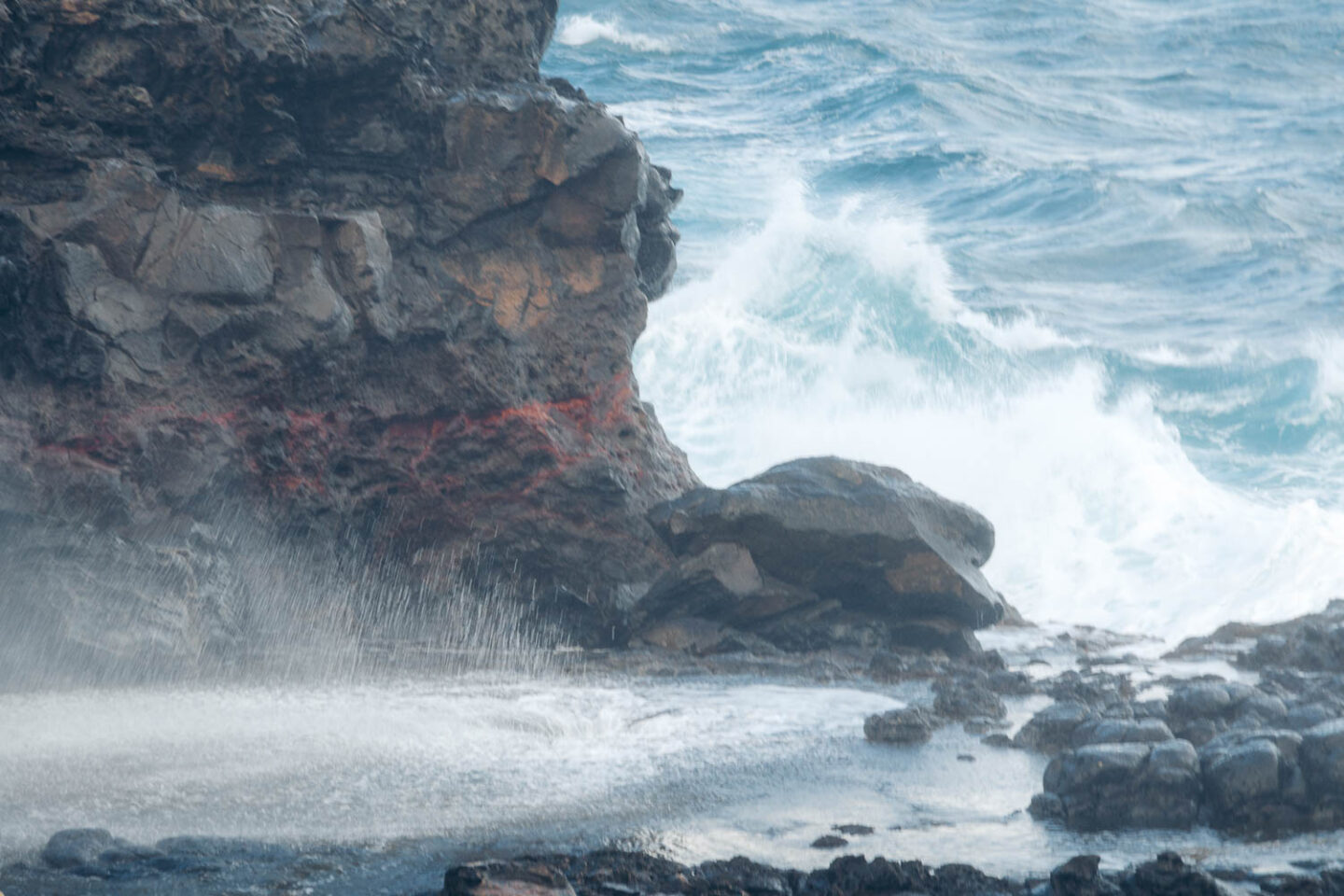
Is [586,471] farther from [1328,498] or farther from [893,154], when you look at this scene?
[893,154]

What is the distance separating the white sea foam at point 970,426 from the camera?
59.5 ft

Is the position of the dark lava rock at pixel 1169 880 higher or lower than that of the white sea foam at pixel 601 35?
lower

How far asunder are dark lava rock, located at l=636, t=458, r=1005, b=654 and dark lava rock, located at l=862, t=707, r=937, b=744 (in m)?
3.14

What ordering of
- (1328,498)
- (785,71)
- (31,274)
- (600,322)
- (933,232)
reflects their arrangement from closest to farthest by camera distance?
(31,274)
(600,322)
(1328,498)
(933,232)
(785,71)

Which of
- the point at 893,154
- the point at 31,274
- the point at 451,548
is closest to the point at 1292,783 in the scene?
the point at 451,548

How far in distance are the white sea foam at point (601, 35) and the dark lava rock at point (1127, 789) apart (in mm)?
33104

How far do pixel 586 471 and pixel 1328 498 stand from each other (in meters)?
13.6

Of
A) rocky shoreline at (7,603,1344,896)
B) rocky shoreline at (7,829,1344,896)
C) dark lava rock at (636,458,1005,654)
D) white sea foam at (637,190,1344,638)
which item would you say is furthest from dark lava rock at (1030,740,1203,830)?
white sea foam at (637,190,1344,638)

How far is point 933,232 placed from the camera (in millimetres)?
30172

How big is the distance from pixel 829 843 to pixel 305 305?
6.89 meters

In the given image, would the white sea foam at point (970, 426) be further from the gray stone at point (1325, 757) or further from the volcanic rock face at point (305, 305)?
the gray stone at point (1325, 757)

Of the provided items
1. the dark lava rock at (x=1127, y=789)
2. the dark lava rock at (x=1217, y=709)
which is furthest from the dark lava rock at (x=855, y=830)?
the dark lava rock at (x=1217, y=709)

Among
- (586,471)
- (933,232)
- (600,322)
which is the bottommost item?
(586,471)

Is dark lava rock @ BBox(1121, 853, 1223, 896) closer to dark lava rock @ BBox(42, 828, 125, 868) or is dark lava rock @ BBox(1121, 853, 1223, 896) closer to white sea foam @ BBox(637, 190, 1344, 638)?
dark lava rock @ BBox(42, 828, 125, 868)
